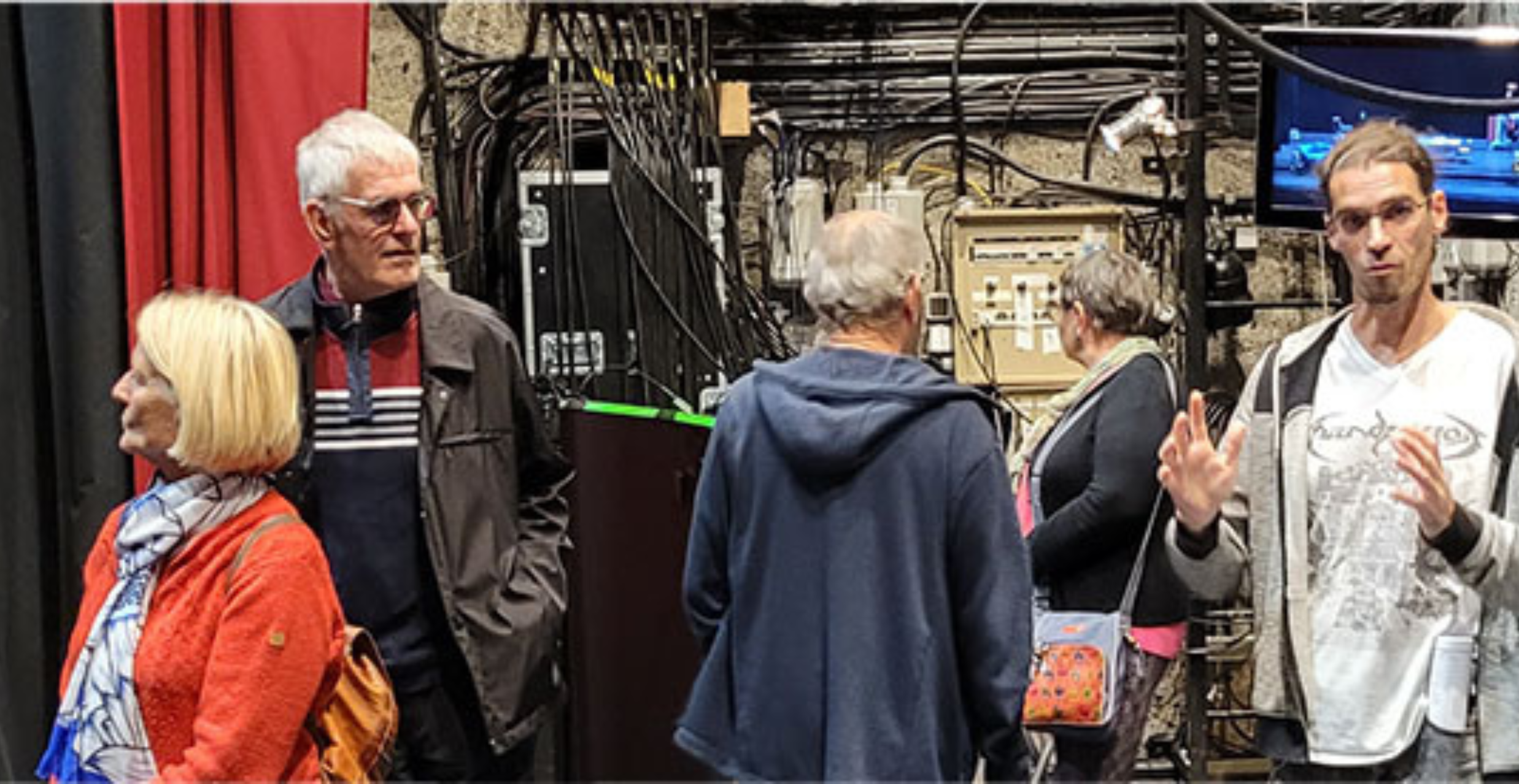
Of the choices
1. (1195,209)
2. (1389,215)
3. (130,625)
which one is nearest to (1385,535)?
(1389,215)

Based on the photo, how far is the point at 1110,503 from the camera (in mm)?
2859

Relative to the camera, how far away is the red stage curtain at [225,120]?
2.56 metres

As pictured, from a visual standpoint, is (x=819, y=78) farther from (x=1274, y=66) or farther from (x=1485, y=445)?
(x=1485, y=445)

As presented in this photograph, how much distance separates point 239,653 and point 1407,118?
2.60 meters

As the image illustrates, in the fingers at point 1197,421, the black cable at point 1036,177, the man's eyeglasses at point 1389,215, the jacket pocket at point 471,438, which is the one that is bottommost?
the jacket pocket at point 471,438

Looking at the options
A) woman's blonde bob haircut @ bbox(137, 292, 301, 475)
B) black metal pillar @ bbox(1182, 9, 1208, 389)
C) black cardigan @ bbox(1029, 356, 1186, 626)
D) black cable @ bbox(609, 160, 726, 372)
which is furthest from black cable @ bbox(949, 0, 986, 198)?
woman's blonde bob haircut @ bbox(137, 292, 301, 475)

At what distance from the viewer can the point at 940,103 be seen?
469cm

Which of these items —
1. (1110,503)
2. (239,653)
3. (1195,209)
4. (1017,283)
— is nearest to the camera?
(239,653)

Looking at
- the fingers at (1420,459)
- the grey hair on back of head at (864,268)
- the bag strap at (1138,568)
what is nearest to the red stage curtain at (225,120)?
the grey hair on back of head at (864,268)

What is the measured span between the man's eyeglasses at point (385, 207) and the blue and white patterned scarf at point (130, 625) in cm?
43

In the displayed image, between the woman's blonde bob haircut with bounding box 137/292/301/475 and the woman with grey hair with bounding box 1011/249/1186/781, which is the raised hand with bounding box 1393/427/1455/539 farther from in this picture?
the woman's blonde bob haircut with bounding box 137/292/301/475

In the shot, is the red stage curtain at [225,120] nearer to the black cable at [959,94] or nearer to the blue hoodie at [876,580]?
the blue hoodie at [876,580]

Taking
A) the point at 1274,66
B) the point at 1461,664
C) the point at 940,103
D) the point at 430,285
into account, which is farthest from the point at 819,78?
the point at 1461,664

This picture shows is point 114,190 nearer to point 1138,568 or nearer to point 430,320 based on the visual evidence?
point 430,320
